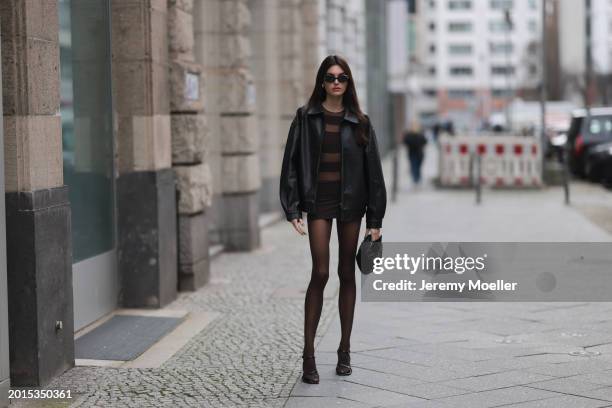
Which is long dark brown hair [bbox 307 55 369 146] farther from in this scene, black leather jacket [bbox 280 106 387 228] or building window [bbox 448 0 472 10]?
building window [bbox 448 0 472 10]

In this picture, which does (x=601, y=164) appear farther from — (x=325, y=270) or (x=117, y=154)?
(x=325, y=270)

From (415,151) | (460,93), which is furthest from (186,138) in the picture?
(460,93)

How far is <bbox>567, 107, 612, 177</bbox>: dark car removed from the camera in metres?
27.8

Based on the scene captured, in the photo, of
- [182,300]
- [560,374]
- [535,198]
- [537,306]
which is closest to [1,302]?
[560,374]

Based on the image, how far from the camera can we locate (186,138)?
10.6m

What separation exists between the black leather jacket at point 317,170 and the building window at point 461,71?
141 metres

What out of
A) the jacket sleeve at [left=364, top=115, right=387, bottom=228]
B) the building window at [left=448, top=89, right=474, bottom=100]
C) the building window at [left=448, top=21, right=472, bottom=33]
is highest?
the building window at [left=448, top=21, right=472, bottom=33]

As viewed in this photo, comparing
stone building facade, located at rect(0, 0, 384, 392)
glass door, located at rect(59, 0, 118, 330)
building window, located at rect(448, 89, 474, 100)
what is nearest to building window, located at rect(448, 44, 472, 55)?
building window, located at rect(448, 89, 474, 100)

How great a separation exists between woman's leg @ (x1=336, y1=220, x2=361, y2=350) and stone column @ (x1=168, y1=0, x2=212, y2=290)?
3861mm

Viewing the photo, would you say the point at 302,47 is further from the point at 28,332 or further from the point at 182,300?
the point at 28,332

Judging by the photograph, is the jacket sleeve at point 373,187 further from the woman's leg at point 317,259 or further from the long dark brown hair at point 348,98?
the woman's leg at point 317,259

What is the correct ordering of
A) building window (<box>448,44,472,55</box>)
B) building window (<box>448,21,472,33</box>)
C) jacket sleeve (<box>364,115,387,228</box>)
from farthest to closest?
building window (<box>448,21,472,33</box>) → building window (<box>448,44,472,55</box>) → jacket sleeve (<box>364,115,387,228</box>)

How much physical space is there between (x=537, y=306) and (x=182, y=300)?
2.99m

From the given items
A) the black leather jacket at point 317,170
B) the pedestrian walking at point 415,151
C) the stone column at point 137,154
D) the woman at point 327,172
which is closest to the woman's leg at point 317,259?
the woman at point 327,172
